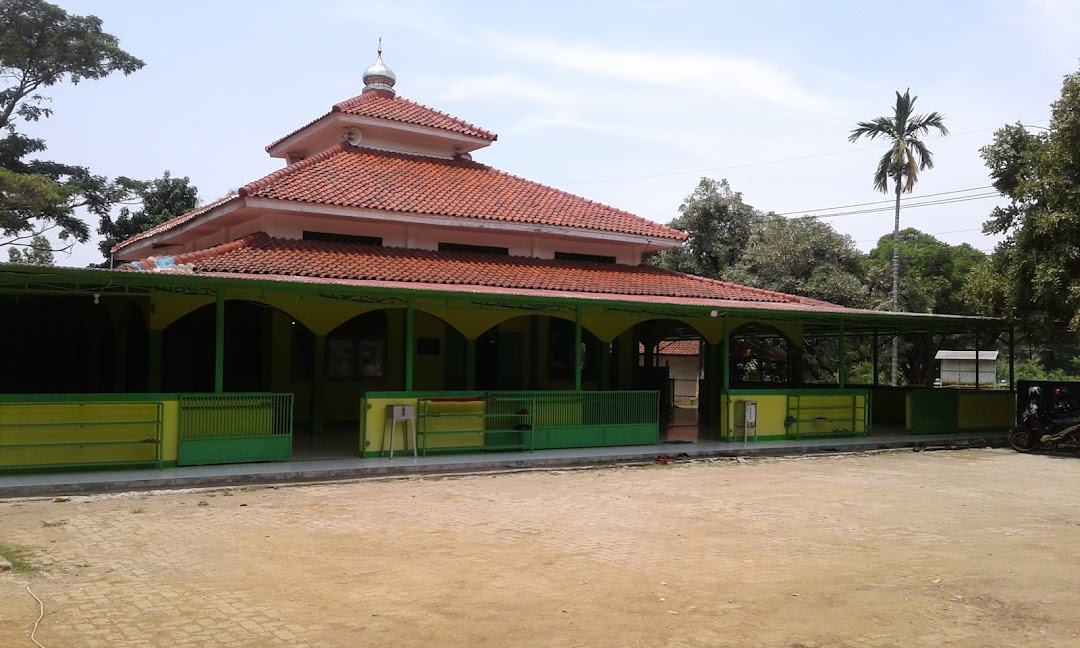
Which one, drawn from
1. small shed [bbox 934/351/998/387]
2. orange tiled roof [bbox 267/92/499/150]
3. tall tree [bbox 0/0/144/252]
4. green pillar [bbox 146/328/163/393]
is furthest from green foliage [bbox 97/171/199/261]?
small shed [bbox 934/351/998/387]

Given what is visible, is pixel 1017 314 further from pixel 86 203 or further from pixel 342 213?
pixel 86 203

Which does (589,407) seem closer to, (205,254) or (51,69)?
(205,254)

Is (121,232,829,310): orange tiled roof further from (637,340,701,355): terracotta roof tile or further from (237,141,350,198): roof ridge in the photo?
(637,340,701,355): terracotta roof tile

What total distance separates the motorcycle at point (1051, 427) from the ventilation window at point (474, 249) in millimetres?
10845

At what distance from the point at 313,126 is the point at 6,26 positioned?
22742mm

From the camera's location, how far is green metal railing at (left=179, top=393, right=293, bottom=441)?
12.3 m

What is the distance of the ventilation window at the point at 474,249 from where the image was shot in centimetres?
1909

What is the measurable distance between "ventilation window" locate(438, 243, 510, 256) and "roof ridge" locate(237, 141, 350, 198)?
319 cm

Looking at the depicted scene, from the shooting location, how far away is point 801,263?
32.1 m

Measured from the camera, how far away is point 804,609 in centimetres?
632

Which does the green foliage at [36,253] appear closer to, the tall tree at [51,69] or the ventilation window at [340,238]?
the tall tree at [51,69]

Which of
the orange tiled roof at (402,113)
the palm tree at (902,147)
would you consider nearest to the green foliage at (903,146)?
the palm tree at (902,147)

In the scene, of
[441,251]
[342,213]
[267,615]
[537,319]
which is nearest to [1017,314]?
[537,319]

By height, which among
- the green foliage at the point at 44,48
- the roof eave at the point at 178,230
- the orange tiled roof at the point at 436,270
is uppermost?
the green foliage at the point at 44,48
